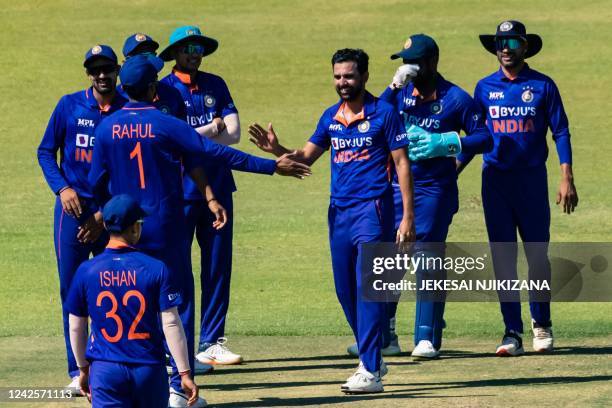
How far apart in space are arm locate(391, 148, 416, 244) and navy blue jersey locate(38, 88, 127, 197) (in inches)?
77.9

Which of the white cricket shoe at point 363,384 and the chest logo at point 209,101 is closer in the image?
the white cricket shoe at point 363,384

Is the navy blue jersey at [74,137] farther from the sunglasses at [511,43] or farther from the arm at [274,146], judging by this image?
the sunglasses at [511,43]

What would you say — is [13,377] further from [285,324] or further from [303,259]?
[303,259]

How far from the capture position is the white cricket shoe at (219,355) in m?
11.5

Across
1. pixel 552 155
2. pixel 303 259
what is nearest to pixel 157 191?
pixel 303 259

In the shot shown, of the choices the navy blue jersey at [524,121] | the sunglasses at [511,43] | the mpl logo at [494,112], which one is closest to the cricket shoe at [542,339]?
the navy blue jersey at [524,121]

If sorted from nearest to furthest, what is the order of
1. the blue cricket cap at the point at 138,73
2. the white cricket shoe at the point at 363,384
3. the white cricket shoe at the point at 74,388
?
the blue cricket cap at the point at 138,73 < the white cricket shoe at the point at 363,384 < the white cricket shoe at the point at 74,388

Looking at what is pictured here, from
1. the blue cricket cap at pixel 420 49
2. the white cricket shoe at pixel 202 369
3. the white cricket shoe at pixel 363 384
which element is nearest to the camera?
the white cricket shoe at pixel 363 384

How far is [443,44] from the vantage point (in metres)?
34.5

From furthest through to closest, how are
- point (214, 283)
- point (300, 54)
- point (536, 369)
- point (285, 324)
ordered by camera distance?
1. point (300, 54)
2. point (285, 324)
3. point (214, 283)
4. point (536, 369)

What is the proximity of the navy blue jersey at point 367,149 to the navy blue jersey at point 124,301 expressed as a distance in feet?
8.79

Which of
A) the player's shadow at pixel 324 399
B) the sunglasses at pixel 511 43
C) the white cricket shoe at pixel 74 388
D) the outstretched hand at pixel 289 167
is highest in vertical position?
the sunglasses at pixel 511 43

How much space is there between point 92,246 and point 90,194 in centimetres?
37

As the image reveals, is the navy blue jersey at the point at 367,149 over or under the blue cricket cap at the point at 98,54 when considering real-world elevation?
under
